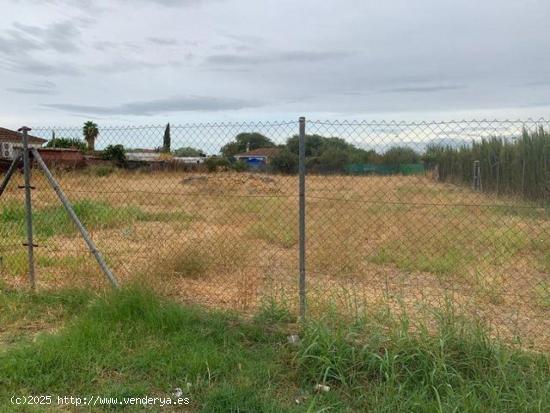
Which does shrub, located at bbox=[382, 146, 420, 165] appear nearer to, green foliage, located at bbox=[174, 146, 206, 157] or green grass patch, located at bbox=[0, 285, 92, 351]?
green foliage, located at bbox=[174, 146, 206, 157]

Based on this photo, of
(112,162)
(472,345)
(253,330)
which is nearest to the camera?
(472,345)

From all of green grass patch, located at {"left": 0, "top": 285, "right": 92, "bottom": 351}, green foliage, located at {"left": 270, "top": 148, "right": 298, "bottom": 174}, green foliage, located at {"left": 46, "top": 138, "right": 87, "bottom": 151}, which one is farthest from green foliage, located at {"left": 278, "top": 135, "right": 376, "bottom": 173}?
green foliage, located at {"left": 46, "top": 138, "right": 87, "bottom": 151}

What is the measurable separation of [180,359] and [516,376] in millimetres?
2341

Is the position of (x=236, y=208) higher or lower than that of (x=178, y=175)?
lower

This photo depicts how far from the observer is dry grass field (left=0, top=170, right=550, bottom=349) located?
502 centimetres

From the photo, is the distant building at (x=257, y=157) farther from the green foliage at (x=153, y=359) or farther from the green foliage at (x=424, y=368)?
the green foliage at (x=424, y=368)

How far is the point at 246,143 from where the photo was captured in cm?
457

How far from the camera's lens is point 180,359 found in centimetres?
351

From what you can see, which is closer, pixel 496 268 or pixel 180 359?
pixel 180 359

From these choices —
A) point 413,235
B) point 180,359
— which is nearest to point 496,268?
point 413,235

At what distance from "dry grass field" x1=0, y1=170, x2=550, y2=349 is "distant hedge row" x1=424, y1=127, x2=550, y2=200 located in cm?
105

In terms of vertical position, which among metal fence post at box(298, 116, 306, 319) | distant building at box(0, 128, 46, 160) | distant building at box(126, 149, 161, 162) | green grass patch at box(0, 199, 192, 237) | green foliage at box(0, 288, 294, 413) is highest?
distant building at box(0, 128, 46, 160)

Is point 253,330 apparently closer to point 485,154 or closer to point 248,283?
point 248,283

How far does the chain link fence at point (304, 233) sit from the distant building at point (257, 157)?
1 centimetres
